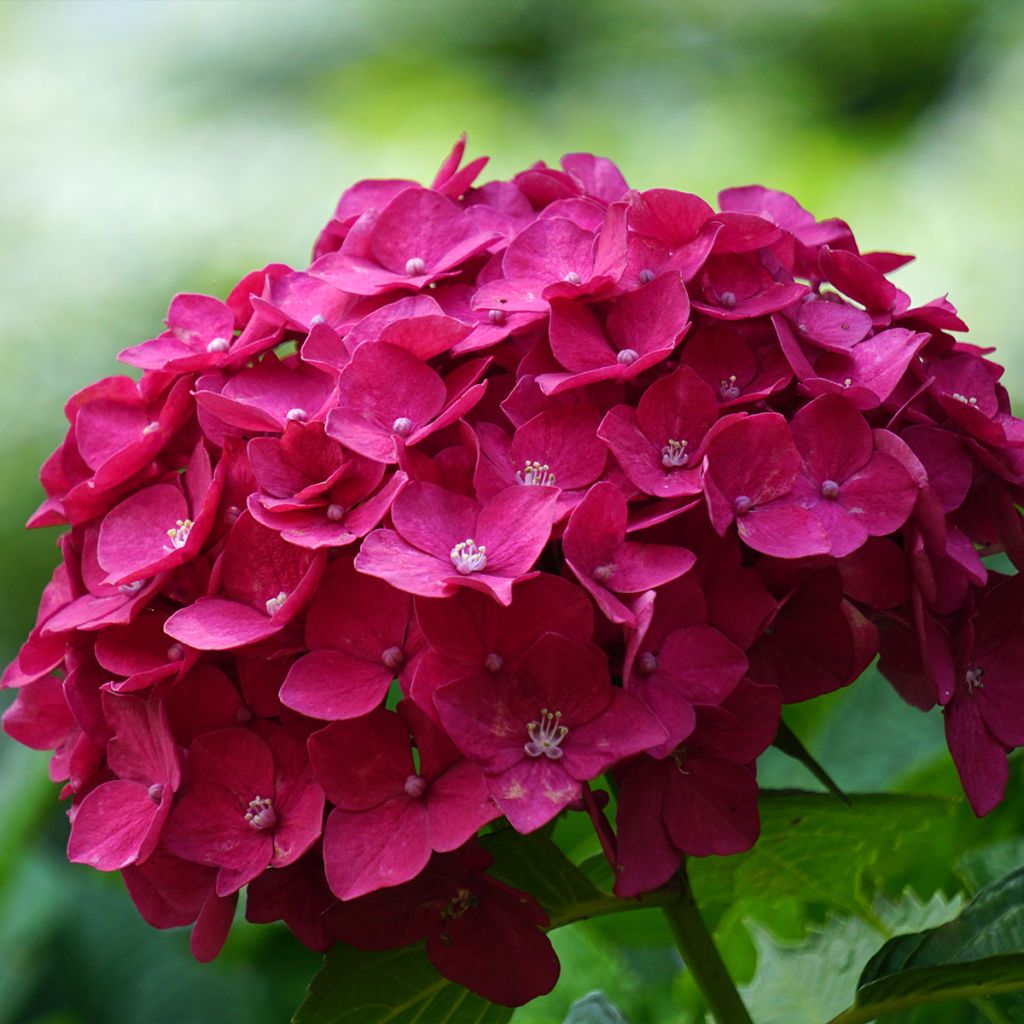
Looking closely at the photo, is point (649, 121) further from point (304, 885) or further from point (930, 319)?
point (304, 885)

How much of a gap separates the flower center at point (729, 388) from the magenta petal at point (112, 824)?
13.1 inches

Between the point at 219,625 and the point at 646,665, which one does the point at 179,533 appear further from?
the point at 646,665

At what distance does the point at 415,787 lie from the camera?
22.3 inches

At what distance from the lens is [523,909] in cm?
60

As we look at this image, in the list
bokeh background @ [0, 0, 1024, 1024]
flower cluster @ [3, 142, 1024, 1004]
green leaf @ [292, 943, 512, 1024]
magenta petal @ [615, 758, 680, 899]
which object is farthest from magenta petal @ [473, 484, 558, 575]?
bokeh background @ [0, 0, 1024, 1024]

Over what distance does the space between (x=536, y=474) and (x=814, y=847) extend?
323mm

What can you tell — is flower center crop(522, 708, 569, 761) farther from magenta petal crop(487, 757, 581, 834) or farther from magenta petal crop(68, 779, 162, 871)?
magenta petal crop(68, 779, 162, 871)

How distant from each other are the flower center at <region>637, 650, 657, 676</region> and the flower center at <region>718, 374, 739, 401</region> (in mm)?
148

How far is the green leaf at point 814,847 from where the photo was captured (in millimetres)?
694

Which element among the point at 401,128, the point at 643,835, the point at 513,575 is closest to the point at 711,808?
the point at 643,835

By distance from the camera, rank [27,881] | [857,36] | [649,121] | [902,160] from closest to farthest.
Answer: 1. [27,881]
2. [902,160]
3. [649,121]
4. [857,36]

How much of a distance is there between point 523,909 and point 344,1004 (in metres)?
0.11

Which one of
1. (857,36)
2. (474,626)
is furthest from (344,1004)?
(857,36)

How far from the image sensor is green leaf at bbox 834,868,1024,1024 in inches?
26.2
